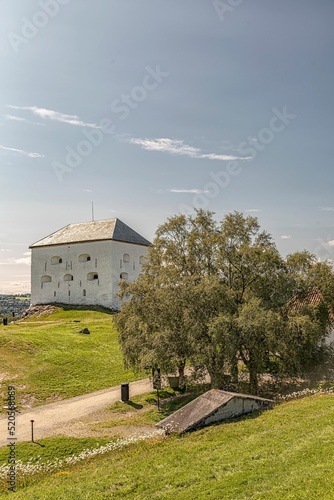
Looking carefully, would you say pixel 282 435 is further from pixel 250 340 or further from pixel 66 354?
pixel 66 354

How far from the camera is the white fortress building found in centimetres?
4331

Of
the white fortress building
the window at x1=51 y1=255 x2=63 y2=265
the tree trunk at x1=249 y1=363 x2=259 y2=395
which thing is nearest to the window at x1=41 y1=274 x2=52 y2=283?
the white fortress building

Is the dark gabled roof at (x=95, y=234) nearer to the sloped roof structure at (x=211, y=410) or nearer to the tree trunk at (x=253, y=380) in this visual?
the tree trunk at (x=253, y=380)

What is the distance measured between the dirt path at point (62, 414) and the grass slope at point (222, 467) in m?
3.61

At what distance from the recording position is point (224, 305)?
16.0 meters

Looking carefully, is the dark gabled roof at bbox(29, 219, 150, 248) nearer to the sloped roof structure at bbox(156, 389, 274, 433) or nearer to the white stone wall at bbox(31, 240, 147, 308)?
the white stone wall at bbox(31, 240, 147, 308)

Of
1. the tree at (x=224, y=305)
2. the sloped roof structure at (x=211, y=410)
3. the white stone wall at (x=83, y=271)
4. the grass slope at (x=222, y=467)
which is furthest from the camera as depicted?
the white stone wall at (x=83, y=271)

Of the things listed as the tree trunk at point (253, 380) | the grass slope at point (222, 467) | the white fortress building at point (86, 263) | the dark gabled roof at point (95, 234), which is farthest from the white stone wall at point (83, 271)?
the grass slope at point (222, 467)

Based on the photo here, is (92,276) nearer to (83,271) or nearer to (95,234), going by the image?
(83,271)

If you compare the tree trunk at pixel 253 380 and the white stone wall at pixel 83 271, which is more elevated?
the white stone wall at pixel 83 271

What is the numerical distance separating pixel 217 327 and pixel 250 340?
1.41 meters

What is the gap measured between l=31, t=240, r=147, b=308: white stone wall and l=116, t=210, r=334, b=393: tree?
24643 mm

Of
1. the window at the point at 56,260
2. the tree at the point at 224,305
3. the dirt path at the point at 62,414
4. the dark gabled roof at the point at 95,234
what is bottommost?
the dirt path at the point at 62,414

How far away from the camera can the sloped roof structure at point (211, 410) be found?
12.4 m
